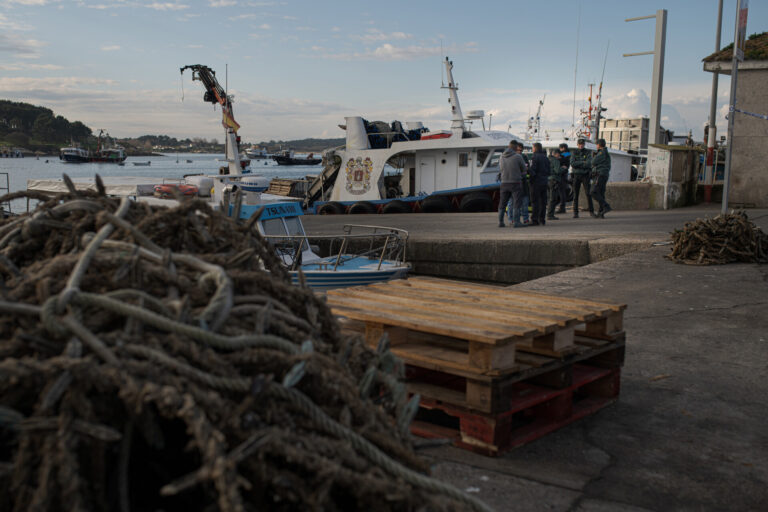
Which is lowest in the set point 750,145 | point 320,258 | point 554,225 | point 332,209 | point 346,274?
point 346,274

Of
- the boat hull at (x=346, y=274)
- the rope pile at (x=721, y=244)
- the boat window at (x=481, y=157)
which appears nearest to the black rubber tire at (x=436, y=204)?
the boat window at (x=481, y=157)

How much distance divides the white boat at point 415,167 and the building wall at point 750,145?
742 cm

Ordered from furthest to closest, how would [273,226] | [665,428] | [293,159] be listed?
[293,159] → [273,226] → [665,428]

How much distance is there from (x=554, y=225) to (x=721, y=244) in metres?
5.53

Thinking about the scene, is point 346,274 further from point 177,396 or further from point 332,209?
point 332,209

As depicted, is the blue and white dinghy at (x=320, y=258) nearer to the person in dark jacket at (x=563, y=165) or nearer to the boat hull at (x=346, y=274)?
the boat hull at (x=346, y=274)

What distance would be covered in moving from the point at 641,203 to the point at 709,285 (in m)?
10.6

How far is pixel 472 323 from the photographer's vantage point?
3.47 metres

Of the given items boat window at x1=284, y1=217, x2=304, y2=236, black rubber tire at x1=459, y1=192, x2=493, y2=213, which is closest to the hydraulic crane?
black rubber tire at x1=459, y1=192, x2=493, y2=213

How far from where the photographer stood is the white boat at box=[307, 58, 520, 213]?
21844 millimetres

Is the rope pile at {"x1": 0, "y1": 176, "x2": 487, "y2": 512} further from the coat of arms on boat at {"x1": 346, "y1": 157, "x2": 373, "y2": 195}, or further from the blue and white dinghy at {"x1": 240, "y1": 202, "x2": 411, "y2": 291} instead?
the coat of arms on boat at {"x1": 346, "y1": 157, "x2": 373, "y2": 195}

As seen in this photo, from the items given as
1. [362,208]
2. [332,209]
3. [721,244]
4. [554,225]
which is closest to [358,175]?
[332,209]

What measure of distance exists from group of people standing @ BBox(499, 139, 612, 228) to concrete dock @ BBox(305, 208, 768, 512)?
613 cm

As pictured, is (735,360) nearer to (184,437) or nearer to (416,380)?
(416,380)
